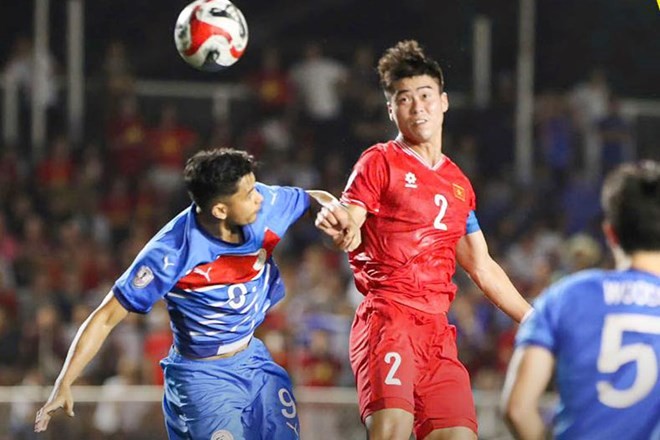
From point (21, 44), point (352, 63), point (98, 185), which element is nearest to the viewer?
point (98, 185)

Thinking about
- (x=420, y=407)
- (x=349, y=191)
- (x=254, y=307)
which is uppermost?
(x=349, y=191)

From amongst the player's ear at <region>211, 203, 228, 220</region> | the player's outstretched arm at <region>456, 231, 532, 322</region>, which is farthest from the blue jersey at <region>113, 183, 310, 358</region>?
the player's outstretched arm at <region>456, 231, 532, 322</region>

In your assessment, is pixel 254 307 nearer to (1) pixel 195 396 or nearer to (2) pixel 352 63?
(1) pixel 195 396

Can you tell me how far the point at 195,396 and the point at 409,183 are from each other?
139cm

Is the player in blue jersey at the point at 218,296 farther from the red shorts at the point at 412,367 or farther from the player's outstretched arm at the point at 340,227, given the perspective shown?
the red shorts at the point at 412,367

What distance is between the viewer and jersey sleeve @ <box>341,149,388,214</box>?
6480 millimetres

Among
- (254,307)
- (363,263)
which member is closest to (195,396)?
(254,307)

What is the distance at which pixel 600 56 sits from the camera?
61.6 feet

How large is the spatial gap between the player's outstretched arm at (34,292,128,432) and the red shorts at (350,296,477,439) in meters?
1.13

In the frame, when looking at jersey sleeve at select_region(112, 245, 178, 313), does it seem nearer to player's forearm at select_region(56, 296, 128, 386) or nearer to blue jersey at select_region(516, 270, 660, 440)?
player's forearm at select_region(56, 296, 128, 386)

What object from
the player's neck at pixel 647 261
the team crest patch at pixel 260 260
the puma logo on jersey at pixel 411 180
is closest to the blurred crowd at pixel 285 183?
the team crest patch at pixel 260 260

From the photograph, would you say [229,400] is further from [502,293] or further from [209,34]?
[209,34]

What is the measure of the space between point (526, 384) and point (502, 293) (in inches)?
98.4

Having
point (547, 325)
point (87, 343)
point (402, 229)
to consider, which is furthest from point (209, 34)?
point (547, 325)
